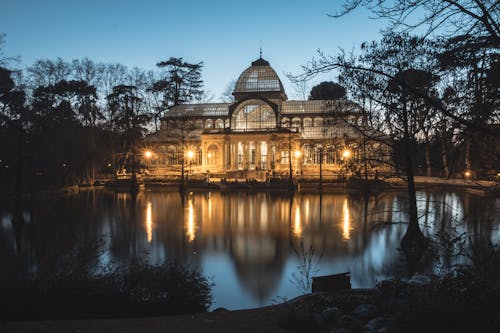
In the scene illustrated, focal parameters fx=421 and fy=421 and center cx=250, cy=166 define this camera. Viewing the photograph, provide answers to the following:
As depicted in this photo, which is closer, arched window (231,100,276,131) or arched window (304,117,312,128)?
arched window (231,100,276,131)

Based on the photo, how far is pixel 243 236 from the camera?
19.7m

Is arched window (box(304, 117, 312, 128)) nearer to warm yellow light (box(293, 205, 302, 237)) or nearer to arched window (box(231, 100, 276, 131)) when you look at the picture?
arched window (box(231, 100, 276, 131))

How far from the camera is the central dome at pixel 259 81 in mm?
59031

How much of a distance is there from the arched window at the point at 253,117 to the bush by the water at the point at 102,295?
44.0 m

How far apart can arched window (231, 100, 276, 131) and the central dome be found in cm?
591

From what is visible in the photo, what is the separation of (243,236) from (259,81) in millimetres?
42826

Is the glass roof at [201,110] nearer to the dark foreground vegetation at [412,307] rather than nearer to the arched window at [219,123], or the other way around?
the arched window at [219,123]

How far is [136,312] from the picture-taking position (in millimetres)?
9234

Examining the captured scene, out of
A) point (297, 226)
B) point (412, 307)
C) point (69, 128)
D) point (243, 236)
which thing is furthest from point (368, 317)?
point (69, 128)

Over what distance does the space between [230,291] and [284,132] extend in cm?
3765

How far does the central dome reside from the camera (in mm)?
59031

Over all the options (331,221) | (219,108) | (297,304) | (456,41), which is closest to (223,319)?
(297,304)

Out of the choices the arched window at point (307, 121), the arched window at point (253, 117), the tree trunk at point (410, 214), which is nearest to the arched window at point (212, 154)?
the arched window at point (253, 117)

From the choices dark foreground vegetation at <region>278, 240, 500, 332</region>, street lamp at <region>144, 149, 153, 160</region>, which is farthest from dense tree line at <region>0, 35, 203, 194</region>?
dark foreground vegetation at <region>278, 240, 500, 332</region>
